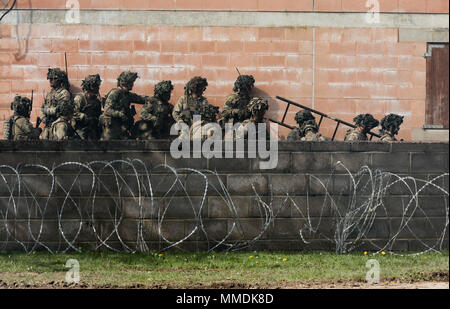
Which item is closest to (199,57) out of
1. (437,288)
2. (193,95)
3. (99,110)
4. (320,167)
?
(193,95)

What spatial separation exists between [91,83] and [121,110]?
0.78m

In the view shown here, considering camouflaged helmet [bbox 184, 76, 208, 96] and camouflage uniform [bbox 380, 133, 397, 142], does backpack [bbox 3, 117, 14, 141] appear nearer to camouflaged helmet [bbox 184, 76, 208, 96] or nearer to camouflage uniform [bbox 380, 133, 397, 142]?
camouflaged helmet [bbox 184, 76, 208, 96]

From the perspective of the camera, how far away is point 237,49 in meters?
15.1

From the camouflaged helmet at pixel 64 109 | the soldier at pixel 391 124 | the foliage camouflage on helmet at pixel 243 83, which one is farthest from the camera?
the foliage camouflage on helmet at pixel 243 83

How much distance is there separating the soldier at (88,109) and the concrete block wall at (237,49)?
96cm

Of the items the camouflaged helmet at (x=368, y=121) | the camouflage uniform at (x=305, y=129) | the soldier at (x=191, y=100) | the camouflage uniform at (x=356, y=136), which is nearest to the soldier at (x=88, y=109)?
the soldier at (x=191, y=100)

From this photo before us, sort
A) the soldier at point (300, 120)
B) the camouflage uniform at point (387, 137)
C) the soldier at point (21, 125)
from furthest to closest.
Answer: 1. the camouflage uniform at point (387, 137)
2. the soldier at point (300, 120)
3. the soldier at point (21, 125)

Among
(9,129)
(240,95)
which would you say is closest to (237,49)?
(240,95)

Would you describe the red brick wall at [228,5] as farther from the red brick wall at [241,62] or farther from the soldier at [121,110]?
the soldier at [121,110]

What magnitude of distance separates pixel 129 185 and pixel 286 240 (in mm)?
2297

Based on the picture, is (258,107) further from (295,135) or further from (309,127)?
(295,135)

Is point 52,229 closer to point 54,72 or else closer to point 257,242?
point 257,242

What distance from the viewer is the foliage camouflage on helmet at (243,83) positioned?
1445 centimetres

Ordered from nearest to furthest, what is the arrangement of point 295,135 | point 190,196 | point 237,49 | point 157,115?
point 190,196, point 295,135, point 157,115, point 237,49
